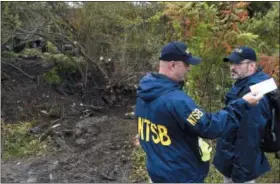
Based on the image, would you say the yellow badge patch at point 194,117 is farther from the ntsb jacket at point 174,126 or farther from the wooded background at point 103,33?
the wooded background at point 103,33

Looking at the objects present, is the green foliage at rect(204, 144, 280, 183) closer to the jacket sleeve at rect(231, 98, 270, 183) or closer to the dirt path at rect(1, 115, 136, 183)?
the dirt path at rect(1, 115, 136, 183)

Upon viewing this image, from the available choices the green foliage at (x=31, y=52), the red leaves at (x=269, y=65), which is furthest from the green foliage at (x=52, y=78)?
the red leaves at (x=269, y=65)

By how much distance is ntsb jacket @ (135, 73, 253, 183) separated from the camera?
283 cm

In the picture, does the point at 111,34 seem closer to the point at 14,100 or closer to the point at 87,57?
the point at 87,57

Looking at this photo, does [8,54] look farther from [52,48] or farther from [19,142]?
[19,142]

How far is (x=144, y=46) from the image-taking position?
416 inches

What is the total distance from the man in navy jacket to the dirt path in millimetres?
3687

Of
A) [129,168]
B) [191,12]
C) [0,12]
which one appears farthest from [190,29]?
[0,12]

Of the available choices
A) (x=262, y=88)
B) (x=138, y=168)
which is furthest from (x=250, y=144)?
(x=138, y=168)

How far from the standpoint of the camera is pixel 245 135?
361 centimetres

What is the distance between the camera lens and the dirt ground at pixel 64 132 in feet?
22.9

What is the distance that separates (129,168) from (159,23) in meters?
3.03

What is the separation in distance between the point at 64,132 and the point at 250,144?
5952 mm

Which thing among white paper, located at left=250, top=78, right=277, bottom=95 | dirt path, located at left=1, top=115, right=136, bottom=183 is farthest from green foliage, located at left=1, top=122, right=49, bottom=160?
white paper, located at left=250, top=78, right=277, bottom=95
